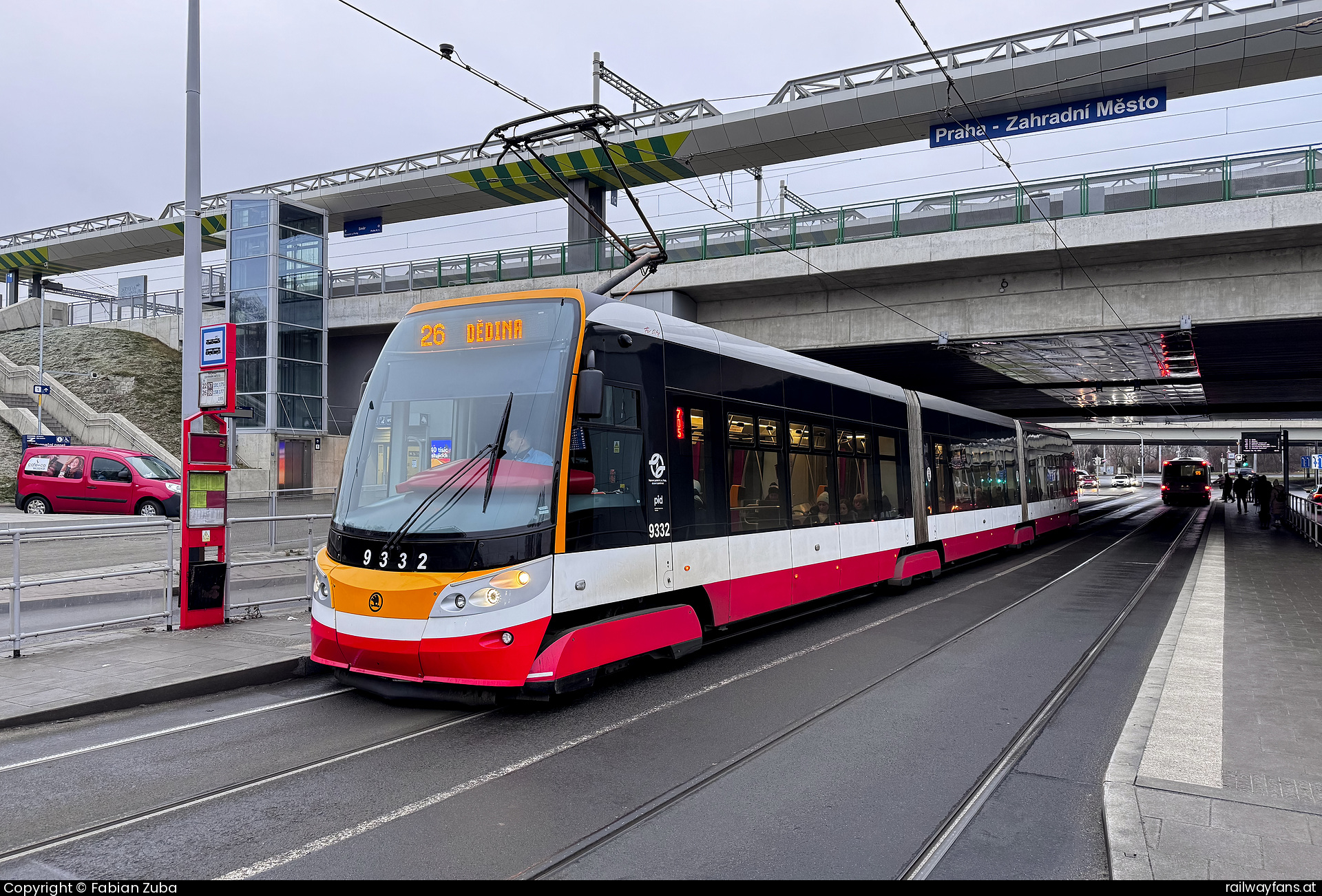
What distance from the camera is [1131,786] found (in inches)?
187

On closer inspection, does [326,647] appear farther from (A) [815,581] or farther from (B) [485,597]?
(A) [815,581]

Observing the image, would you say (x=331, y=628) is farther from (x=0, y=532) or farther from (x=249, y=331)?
(x=249, y=331)

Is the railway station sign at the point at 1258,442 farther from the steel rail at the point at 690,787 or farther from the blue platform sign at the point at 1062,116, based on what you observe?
the steel rail at the point at 690,787

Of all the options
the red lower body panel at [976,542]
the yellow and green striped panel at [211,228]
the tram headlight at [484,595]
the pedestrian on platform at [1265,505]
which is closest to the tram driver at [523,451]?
the tram headlight at [484,595]

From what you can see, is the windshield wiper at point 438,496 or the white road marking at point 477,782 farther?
the windshield wiper at point 438,496

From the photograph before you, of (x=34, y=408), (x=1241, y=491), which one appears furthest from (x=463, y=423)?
(x=1241, y=491)

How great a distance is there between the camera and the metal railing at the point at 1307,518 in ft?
72.1

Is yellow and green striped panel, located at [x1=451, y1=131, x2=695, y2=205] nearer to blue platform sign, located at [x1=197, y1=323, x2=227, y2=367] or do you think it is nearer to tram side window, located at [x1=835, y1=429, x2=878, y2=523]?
tram side window, located at [x1=835, y1=429, x2=878, y2=523]

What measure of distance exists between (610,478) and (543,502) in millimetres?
795

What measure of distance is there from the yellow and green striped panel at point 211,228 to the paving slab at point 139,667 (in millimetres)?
33661

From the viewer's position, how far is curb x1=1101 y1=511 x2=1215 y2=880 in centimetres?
385

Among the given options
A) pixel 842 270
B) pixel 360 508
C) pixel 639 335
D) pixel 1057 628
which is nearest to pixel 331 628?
pixel 360 508

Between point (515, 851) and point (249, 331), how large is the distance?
31628mm

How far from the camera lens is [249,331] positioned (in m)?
31.8
